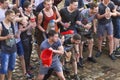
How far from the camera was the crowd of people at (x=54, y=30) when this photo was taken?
729 centimetres

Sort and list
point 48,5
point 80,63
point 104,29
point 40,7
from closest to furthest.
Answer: point 48,5 → point 40,7 → point 80,63 → point 104,29

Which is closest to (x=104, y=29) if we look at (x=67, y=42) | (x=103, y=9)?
(x=103, y=9)

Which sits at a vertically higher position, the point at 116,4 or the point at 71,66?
the point at 116,4

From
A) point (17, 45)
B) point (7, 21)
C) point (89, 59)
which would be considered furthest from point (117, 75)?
point (7, 21)

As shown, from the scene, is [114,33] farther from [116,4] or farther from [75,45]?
[75,45]

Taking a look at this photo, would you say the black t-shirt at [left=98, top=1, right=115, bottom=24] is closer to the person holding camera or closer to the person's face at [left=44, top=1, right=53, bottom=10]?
the person holding camera

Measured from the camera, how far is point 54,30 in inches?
285

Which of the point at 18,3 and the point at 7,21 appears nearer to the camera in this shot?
the point at 7,21

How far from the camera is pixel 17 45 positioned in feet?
26.1

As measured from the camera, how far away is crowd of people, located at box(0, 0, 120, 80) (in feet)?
23.9

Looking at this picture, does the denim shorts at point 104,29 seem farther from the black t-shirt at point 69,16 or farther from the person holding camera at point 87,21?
the black t-shirt at point 69,16

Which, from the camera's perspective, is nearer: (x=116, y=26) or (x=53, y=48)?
(x=53, y=48)

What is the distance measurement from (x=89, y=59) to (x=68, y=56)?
1665 mm

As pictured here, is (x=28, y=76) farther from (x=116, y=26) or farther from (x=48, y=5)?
(x=116, y=26)
